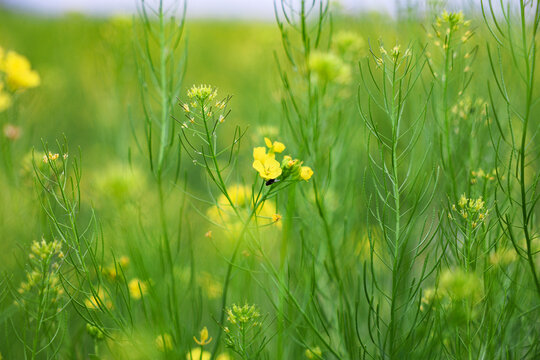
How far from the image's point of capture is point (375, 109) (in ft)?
9.57

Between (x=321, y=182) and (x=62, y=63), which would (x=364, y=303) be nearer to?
(x=321, y=182)

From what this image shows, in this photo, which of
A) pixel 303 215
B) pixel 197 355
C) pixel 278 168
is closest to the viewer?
pixel 278 168

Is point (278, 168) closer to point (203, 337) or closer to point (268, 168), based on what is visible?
point (268, 168)

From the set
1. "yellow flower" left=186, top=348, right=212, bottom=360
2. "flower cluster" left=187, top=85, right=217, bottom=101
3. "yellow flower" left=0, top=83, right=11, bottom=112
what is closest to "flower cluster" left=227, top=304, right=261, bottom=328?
"yellow flower" left=186, top=348, right=212, bottom=360

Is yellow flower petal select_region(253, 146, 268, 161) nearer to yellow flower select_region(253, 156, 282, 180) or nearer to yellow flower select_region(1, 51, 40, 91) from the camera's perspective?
yellow flower select_region(253, 156, 282, 180)

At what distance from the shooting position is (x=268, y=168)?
1.09 metres

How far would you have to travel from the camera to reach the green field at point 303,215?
43.8 inches

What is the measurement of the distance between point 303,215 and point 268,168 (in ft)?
2.18

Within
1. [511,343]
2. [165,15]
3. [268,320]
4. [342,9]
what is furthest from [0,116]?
[511,343]

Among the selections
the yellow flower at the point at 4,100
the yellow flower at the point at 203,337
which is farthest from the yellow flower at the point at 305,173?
the yellow flower at the point at 4,100

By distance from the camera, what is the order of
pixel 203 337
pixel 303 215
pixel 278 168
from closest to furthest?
pixel 278 168 → pixel 203 337 → pixel 303 215

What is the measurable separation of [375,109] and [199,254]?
1654 millimetres

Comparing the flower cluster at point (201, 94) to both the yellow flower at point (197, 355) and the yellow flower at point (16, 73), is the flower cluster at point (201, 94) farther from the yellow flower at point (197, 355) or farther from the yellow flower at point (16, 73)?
the yellow flower at point (16, 73)

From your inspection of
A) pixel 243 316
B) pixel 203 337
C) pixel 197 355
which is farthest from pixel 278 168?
pixel 197 355
